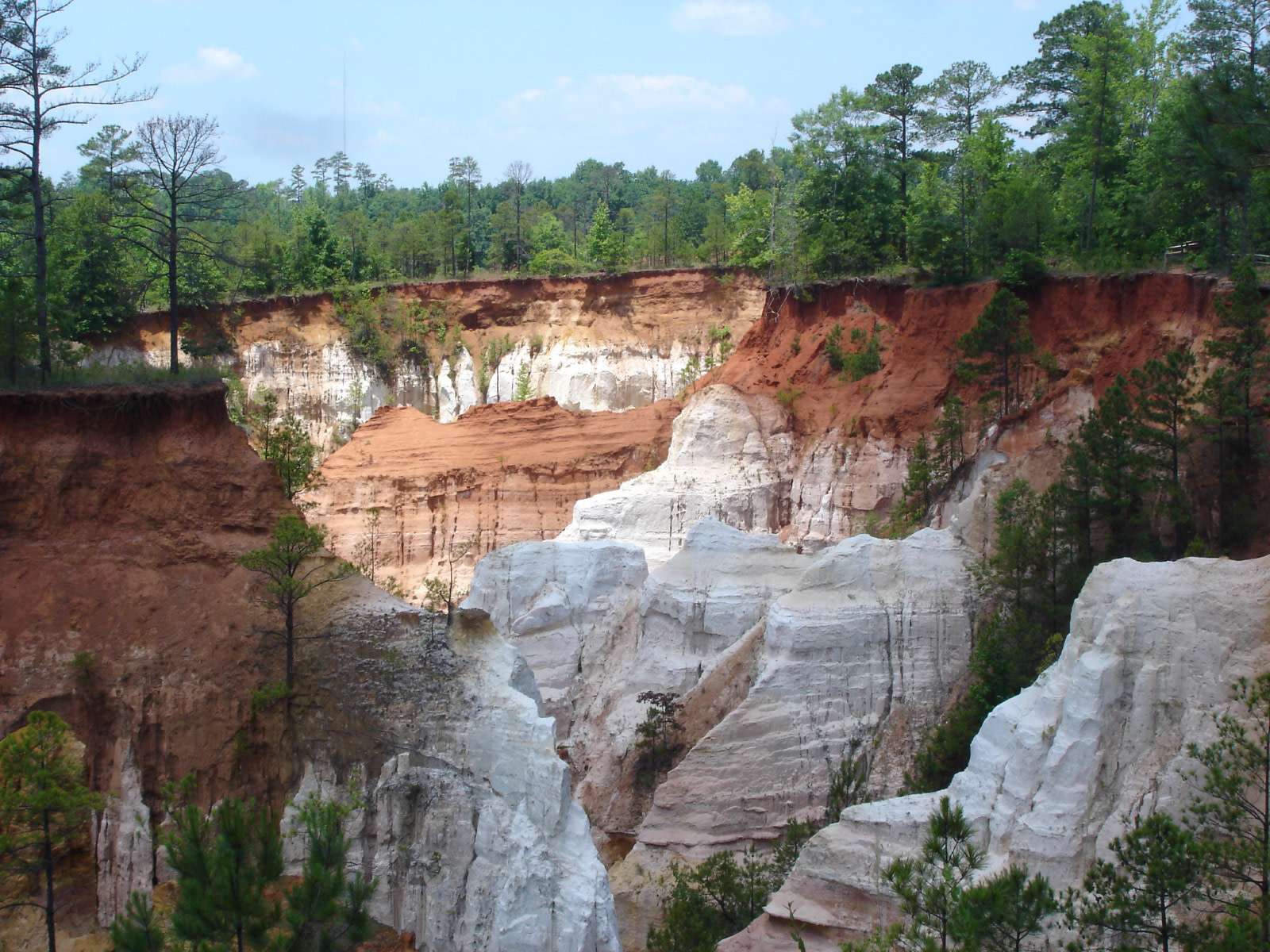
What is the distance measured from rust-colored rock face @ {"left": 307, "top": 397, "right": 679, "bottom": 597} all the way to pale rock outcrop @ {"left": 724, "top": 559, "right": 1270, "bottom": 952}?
71.0ft

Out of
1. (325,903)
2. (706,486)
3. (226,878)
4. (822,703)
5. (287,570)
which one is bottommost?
(822,703)

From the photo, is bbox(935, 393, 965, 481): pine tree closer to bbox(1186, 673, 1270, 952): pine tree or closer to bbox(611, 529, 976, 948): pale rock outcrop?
bbox(611, 529, 976, 948): pale rock outcrop

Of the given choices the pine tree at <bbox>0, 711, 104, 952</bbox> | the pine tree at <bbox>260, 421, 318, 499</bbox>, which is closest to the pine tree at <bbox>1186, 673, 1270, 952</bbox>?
the pine tree at <bbox>0, 711, 104, 952</bbox>

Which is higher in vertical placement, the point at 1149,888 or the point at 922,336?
the point at 922,336

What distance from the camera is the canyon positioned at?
54.7 ft

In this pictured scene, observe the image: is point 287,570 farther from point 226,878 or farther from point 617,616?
point 617,616

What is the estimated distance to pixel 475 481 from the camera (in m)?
40.2

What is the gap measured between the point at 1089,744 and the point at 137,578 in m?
14.1

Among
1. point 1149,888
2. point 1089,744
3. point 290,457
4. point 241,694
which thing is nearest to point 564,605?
point 290,457

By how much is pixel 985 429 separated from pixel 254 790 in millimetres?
20463

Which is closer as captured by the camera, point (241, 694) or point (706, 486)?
point (241, 694)

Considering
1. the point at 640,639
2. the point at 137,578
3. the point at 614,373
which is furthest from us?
the point at 614,373

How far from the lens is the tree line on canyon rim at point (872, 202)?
23.1 metres

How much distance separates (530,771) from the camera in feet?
54.4
